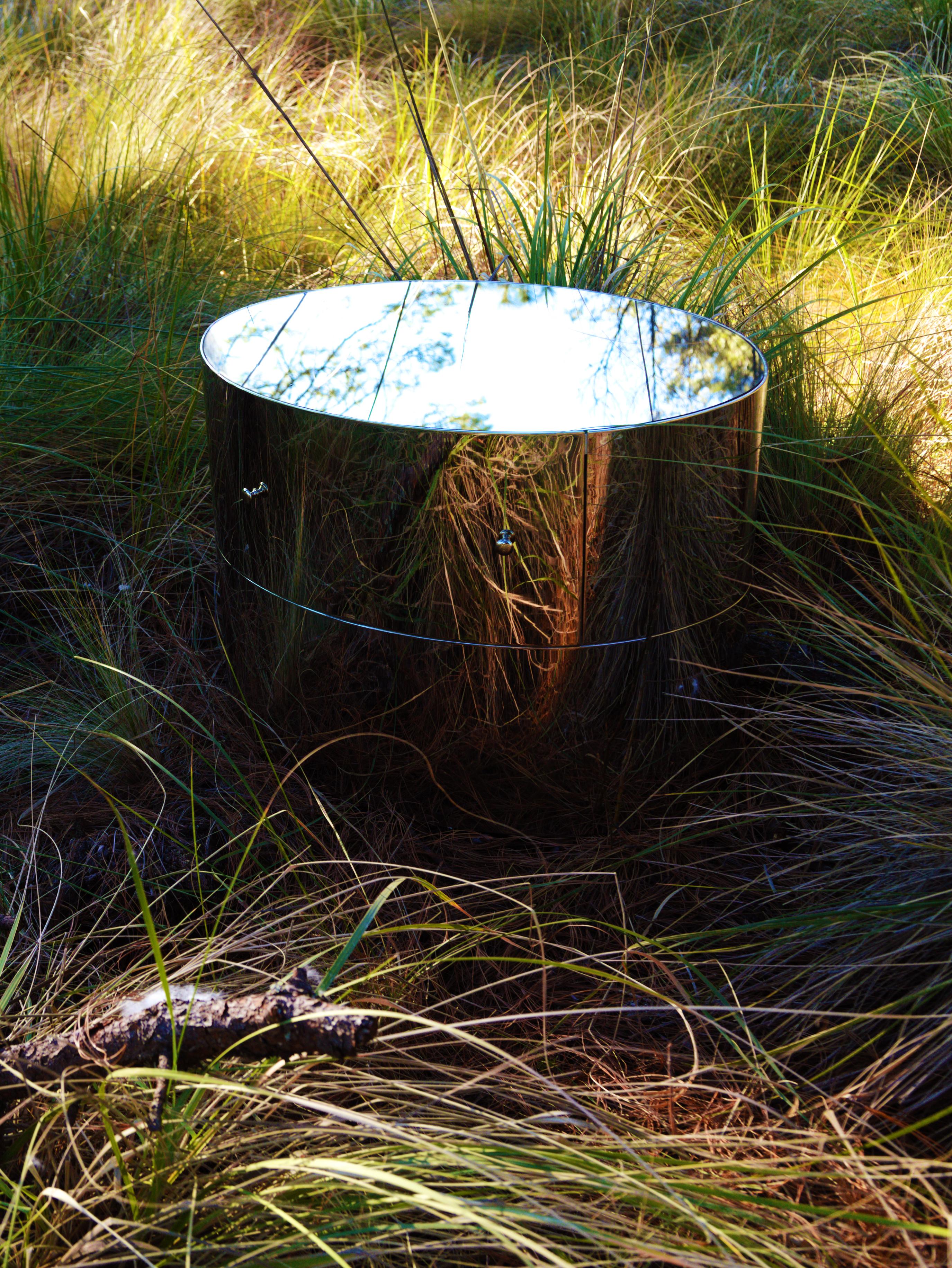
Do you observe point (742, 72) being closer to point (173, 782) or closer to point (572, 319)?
point (572, 319)

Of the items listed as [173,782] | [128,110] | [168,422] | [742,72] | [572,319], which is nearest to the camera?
[173,782]

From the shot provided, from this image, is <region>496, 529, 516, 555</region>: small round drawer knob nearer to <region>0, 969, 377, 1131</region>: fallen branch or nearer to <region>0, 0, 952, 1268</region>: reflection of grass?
<region>0, 0, 952, 1268</region>: reflection of grass

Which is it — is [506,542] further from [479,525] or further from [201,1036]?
[201,1036]

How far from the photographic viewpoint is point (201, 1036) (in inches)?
44.4

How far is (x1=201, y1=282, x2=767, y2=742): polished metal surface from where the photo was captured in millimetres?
1552

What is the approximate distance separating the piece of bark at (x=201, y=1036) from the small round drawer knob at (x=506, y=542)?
2.16ft

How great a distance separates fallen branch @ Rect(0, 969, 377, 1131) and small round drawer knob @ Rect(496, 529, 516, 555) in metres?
0.66

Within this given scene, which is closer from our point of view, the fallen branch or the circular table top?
the fallen branch

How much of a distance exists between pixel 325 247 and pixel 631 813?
2454 millimetres

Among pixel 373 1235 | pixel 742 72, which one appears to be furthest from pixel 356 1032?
pixel 742 72

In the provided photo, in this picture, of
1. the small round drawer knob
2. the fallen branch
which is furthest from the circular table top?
the fallen branch

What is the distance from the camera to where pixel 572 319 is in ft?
6.93

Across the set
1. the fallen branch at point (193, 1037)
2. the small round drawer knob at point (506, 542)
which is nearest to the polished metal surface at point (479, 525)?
the small round drawer knob at point (506, 542)

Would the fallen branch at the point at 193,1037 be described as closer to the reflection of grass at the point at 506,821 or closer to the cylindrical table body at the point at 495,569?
the reflection of grass at the point at 506,821
